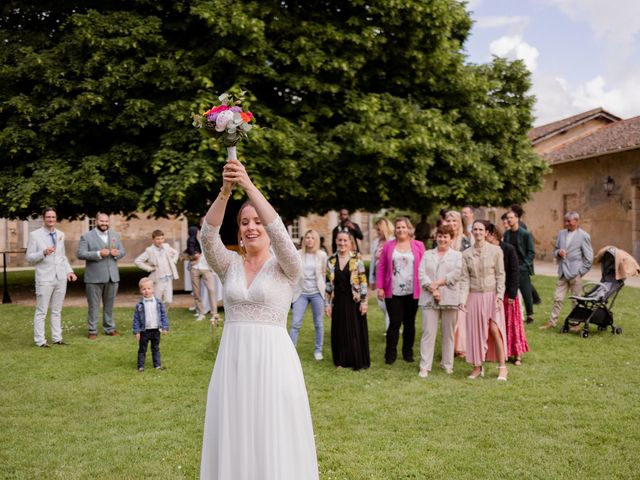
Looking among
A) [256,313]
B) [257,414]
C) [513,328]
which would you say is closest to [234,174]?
[256,313]

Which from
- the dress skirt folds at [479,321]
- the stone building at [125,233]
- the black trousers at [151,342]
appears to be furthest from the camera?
the stone building at [125,233]

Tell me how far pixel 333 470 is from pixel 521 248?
8.41m

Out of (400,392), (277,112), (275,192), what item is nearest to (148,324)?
(400,392)

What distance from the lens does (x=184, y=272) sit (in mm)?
16484

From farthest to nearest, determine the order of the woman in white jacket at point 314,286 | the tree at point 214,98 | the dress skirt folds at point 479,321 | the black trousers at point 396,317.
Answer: the tree at point 214,98 → the woman in white jacket at point 314,286 → the black trousers at point 396,317 → the dress skirt folds at point 479,321

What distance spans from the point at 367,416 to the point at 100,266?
674cm

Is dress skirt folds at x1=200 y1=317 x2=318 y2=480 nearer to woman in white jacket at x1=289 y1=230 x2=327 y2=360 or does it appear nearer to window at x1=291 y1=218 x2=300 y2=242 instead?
woman in white jacket at x1=289 y1=230 x2=327 y2=360

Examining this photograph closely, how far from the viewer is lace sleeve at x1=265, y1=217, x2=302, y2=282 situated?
343cm

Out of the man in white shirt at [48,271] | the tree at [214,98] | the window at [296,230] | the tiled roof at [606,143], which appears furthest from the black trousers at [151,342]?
the window at [296,230]

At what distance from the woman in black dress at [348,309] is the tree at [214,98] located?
510 cm

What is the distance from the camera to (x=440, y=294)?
8305 mm

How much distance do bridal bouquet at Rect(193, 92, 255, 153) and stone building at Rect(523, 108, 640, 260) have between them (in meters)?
22.8

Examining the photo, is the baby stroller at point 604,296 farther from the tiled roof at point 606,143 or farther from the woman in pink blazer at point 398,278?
the tiled roof at point 606,143

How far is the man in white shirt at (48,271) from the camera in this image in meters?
10.0
